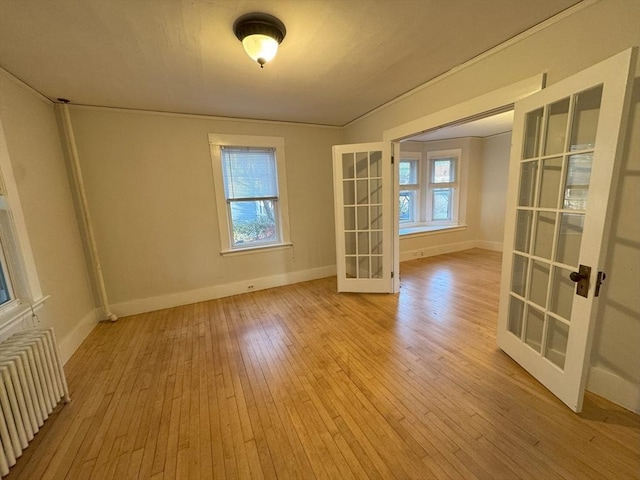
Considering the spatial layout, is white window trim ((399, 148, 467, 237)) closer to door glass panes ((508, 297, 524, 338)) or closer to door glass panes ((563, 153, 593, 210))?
door glass panes ((508, 297, 524, 338))

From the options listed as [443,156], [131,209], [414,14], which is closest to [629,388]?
[414,14]

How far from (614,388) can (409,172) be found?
490 centimetres

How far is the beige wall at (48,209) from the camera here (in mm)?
2090

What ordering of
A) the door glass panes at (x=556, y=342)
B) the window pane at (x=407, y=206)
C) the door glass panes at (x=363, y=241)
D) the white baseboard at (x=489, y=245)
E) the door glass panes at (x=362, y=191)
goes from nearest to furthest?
the door glass panes at (x=556, y=342), the door glass panes at (x=362, y=191), the door glass panes at (x=363, y=241), the white baseboard at (x=489, y=245), the window pane at (x=407, y=206)

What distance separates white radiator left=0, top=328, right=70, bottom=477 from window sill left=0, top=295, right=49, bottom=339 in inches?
2.9

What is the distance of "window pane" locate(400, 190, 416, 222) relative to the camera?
593 cm

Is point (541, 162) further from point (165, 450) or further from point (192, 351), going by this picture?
point (192, 351)

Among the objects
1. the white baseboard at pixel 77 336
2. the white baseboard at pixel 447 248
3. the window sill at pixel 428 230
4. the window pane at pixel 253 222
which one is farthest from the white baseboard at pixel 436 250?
the white baseboard at pixel 77 336

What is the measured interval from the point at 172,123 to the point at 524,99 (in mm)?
3668

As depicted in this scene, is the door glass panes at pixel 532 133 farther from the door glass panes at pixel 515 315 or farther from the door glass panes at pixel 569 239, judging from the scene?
the door glass panes at pixel 515 315

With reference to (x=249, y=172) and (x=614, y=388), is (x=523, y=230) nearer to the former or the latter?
(x=614, y=388)

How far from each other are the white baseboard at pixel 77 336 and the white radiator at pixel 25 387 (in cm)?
77

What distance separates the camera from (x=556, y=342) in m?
1.78

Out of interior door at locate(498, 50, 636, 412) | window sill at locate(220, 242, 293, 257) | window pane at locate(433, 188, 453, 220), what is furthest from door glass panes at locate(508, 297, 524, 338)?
window pane at locate(433, 188, 453, 220)
